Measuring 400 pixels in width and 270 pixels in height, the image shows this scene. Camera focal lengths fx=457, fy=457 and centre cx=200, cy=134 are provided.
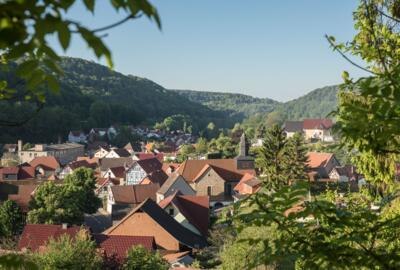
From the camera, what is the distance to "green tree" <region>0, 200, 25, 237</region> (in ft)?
107

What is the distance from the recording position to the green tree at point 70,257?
16.6 m

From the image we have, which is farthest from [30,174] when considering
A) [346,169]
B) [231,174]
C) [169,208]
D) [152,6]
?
[152,6]

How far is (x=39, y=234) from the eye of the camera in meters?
25.7

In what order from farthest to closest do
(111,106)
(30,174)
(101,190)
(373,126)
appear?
(111,106)
(30,174)
(101,190)
(373,126)

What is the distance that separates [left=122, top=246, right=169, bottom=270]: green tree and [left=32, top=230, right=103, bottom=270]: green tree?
45.5 inches

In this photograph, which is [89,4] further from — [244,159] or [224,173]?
[244,159]

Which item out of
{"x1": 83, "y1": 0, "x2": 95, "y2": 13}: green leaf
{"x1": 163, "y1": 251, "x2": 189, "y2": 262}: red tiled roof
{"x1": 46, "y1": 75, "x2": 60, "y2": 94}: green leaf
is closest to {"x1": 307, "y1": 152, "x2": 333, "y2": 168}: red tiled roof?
{"x1": 163, "y1": 251, "x2": 189, "y2": 262}: red tiled roof

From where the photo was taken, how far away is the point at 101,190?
52.9m

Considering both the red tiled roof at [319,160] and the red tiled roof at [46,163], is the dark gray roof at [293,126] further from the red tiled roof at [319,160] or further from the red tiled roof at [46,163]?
the red tiled roof at [46,163]

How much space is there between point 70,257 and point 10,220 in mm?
18640

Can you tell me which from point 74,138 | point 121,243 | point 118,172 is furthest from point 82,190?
point 74,138

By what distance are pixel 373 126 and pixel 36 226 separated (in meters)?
25.9

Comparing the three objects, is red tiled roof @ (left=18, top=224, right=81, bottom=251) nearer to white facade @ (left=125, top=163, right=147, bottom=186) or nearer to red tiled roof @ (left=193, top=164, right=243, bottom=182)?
red tiled roof @ (left=193, top=164, right=243, bottom=182)

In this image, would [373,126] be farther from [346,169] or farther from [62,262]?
[346,169]
